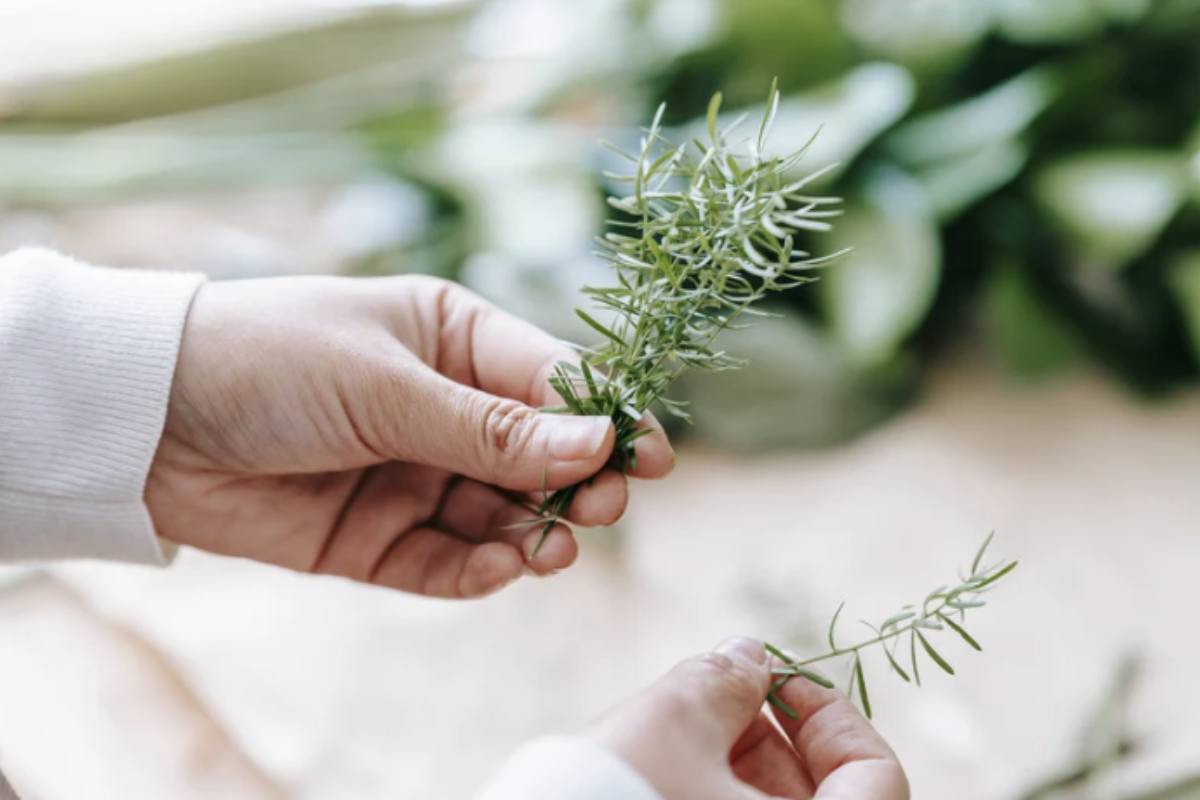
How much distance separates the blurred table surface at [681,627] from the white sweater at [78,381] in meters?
0.28

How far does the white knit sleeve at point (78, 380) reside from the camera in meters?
0.54

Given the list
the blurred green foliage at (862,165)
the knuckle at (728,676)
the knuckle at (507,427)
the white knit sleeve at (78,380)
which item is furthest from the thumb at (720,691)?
the blurred green foliage at (862,165)

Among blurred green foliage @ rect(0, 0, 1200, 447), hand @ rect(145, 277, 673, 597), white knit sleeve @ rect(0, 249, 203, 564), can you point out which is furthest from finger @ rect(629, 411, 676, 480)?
blurred green foliage @ rect(0, 0, 1200, 447)

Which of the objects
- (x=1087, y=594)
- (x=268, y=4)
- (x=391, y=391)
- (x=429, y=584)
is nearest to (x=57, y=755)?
(x=429, y=584)

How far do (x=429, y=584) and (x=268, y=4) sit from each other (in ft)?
3.14

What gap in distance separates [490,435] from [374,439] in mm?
78

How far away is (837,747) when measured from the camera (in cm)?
47

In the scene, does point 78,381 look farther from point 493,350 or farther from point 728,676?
point 728,676

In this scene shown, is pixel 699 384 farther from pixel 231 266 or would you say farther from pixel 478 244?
pixel 231 266

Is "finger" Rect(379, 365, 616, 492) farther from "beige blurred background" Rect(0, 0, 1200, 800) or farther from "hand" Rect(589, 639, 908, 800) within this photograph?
"beige blurred background" Rect(0, 0, 1200, 800)

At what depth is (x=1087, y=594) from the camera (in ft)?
2.80

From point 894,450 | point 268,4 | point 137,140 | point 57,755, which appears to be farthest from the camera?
point 268,4

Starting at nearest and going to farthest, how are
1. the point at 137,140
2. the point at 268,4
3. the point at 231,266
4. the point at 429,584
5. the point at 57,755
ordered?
the point at 429,584 < the point at 57,755 < the point at 231,266 < the point at 137,140 < the point at 268,4

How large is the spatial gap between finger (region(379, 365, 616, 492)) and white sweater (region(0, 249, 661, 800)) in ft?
0.40
